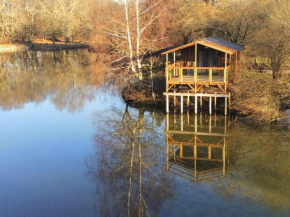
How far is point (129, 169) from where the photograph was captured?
583 inches

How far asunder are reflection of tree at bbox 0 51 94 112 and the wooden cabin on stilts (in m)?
7.22

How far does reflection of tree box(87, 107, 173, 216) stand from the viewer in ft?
39.5

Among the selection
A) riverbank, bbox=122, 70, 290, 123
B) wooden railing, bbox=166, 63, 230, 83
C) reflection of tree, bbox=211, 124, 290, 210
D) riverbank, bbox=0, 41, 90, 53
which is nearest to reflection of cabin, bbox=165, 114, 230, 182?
reflection of tree, bbox=211, 124, 290, 210

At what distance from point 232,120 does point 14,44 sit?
60.6m

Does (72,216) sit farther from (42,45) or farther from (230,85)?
(42,45)

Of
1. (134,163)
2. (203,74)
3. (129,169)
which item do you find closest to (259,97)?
(203,74)

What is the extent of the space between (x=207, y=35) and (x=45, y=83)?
51.4ft

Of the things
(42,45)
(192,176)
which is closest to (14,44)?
(42,45)

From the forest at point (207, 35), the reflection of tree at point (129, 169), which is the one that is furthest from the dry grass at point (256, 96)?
the reflection of tree at point (129, 169)

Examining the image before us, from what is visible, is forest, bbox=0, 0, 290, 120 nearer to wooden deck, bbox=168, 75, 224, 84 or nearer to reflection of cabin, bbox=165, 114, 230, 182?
wooden deck, bbox=168, 75, 224, 84

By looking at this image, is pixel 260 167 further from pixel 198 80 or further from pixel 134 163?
pixel 198 80

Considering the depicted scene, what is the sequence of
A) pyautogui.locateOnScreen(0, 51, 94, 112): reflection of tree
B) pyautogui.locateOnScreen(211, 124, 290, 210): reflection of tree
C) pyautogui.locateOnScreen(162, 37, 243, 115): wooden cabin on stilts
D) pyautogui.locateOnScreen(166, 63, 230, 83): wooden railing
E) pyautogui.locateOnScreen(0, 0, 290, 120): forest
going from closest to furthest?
1. pyautogui.locateOnScreen(211, 124, 290, 210): reflection of tree
2. pyautogui.locateOnScreen(166, 63, 230, 83): wooden railing
3. pyautogui.locateOnScreen(0, 0, 290, 120): forest
4. pyautogui.locateOnScreen(162, 37, 243, 115): wooden cabin on stilts
5. pyautogui.locateOnScreen(0, 51, 94, 112): reflection of tree

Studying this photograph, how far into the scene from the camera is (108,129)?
20.5 metres

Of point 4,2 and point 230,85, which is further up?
point 4,2
